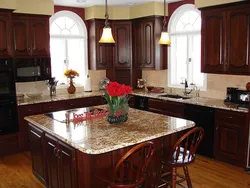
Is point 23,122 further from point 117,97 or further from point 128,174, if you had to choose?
point 128,174

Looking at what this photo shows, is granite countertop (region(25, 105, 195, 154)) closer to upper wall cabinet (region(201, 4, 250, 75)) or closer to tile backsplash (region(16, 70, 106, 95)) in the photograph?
upper wall cabinet (region(201, 4, 250, 75))

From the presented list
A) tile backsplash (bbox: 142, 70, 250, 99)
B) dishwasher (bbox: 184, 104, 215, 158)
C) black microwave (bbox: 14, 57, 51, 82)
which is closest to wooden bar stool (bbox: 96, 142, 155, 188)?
dishwasher (bbox: 184, 104, 215, 158)

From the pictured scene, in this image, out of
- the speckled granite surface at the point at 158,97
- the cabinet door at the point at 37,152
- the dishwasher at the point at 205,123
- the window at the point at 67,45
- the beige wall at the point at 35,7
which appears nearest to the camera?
the cabinet door at the point at 37,152

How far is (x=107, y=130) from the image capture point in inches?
124

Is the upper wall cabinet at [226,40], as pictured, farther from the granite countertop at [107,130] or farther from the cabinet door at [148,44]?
the granite countertop at [107,130]

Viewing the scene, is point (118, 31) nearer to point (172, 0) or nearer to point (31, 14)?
point (172, 0)

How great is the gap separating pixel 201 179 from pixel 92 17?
13.5ft

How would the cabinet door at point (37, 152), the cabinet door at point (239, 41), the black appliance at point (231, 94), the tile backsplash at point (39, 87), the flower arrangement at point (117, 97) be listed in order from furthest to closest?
the tile backsplash at point (39, 87), the black appliance at point (231, 94), the cabinet door at point (239, 41), the cabinet door at point (37, 152), the flower arrangement at point (117, 97)

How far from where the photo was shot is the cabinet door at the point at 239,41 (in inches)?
168

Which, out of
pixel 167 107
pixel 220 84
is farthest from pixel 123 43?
pixel 220 84

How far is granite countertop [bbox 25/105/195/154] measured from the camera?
269 centimetres

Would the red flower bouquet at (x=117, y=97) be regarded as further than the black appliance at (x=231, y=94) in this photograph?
No

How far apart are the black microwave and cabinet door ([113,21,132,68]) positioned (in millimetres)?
1646

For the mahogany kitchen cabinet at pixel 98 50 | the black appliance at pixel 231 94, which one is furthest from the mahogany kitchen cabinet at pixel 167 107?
the mahogany kitchen cabinet at pixel 98 50
